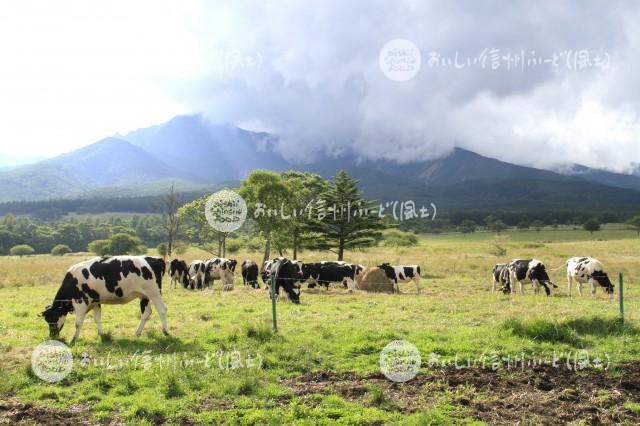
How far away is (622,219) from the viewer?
6122 inches

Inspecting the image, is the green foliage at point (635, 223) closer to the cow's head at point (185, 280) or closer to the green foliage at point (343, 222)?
the green foliage at point (343, 222)

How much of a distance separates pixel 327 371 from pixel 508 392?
349 centimetres

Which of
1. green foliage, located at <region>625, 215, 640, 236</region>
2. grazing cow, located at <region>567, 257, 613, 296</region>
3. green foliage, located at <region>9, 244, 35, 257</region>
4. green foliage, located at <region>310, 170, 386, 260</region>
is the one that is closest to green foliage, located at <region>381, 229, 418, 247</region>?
green foliage, located at <region>310, 170, 386, 260</region>

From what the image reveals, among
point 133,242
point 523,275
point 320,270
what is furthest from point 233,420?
point 133,242

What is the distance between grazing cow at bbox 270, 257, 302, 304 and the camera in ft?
69.0

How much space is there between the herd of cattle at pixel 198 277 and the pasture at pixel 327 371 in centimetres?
87

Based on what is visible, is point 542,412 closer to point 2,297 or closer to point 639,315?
point 639,315

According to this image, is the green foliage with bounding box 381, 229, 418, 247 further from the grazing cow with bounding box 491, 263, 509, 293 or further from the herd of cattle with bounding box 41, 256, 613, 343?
the herd of cattle with bounding box 41, 256, 613, 343

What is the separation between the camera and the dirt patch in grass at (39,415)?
7797 millimetres

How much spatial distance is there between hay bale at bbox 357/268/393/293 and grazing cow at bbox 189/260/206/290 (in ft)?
31.0

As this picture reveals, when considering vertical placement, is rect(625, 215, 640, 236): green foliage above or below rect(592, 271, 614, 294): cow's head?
above

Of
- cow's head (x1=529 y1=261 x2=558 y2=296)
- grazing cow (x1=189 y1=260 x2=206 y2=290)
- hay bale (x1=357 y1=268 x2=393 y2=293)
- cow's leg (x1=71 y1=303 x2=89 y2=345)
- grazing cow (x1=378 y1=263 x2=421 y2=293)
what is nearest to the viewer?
cow's leg (x1=71 y1=303 x2=89 y2=345)

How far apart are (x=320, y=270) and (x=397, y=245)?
161 feet

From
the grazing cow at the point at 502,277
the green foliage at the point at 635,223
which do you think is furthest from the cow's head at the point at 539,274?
the green foliage at the point at 635,223
